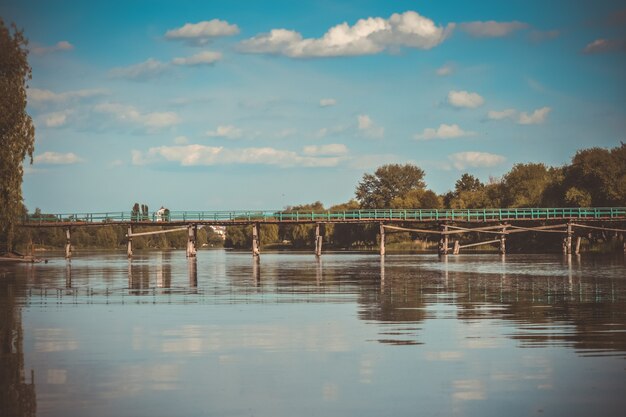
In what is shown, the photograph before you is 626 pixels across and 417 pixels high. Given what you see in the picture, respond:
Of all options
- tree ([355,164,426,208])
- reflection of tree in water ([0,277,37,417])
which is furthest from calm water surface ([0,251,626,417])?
tree ([355,164,426,208])

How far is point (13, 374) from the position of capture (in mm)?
15445

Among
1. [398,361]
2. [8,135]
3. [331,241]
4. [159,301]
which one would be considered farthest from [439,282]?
[331,241]

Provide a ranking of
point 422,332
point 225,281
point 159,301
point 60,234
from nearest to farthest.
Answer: point 422,332 < point 159,301 < point 225,281 < point 60,234

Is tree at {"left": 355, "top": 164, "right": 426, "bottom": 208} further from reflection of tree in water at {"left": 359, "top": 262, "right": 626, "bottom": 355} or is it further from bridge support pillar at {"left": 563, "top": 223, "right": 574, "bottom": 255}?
reflection of tree in water at {"left": 359, "top": 262, "right": 626, "bottom": 355}

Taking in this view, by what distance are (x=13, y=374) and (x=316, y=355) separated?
5859 mm

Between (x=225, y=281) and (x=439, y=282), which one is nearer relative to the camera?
(x=439, y=282)

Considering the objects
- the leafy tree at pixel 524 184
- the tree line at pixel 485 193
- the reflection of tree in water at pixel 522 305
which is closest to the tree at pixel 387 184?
the tree line at pixel 485 193

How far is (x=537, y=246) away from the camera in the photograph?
385 ft

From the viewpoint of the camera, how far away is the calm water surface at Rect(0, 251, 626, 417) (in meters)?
13.0

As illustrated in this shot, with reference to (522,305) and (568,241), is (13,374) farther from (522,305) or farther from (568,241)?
(568,241)

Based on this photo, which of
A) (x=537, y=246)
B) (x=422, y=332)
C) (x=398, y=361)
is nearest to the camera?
(x=398, y=361)

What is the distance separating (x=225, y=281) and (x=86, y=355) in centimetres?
2898

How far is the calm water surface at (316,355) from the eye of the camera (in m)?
13.0

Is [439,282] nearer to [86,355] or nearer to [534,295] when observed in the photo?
[534,295]
